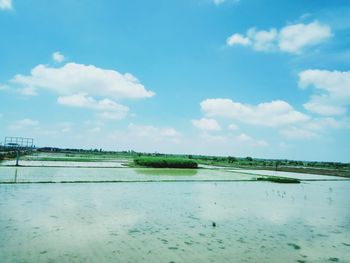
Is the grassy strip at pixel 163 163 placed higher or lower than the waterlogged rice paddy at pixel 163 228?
higher

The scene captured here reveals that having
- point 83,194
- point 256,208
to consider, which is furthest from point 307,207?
point 83,194

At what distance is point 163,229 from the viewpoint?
9.50 meters

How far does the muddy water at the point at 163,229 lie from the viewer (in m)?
7.27

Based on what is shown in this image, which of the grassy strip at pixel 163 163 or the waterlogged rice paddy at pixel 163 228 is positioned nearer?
the waterlogged rice paddy at pixel 163 228

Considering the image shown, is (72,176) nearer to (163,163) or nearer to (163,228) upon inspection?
(163,228)

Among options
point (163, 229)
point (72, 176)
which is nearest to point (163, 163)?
point (72, 176)

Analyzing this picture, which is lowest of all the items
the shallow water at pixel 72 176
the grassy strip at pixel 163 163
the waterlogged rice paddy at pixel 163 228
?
the waterlogged rice paddy at pixel 163 228

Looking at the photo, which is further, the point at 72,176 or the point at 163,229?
the point at 72,176

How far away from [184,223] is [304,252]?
3878 millimetres

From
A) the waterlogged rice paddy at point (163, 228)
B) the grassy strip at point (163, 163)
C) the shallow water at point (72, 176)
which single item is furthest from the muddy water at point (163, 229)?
the grassy strip at point (163, 163)

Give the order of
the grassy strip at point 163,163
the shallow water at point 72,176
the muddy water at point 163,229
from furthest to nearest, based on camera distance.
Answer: the grassy strip at point 163,163, the shallow water at point 72,176, the muddy water at point 163,229

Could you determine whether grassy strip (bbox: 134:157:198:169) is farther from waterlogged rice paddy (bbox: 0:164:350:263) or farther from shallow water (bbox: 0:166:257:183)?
waterlogged rice paddy (bbox: 0:164:350:263)

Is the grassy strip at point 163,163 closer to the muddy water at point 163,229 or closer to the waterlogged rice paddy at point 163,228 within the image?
the waterlogged rice paddy at point 163,228

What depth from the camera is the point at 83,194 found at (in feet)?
50.4
